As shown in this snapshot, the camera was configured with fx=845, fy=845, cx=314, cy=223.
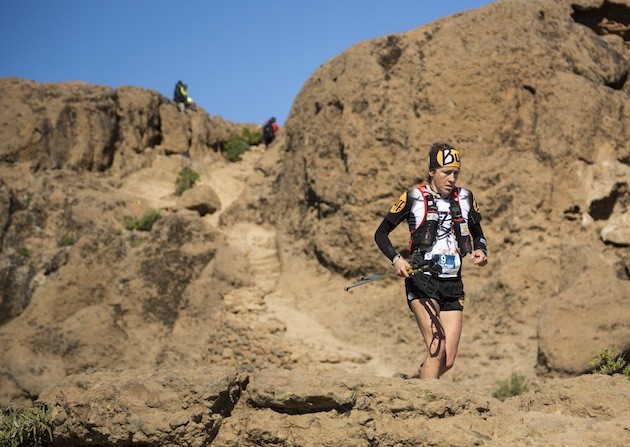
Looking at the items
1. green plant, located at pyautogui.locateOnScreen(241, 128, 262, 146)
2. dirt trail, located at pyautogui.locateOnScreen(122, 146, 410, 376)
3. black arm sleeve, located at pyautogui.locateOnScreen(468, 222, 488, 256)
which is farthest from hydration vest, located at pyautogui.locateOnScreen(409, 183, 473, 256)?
green plant, located at pyautogui.locateOnScreen(241, 128, 262, 146)

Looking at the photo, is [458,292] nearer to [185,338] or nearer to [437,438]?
[437,438]

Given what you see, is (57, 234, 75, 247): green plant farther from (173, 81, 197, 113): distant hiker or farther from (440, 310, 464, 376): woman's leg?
(440, 310, 464, 376): woman's leg

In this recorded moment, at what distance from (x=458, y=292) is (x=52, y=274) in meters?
10.2

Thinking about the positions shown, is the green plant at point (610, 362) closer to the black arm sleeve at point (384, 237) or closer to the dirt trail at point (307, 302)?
the dirt trail at point (307, 302)

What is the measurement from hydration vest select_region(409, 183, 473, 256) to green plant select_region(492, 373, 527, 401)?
14.7 ft

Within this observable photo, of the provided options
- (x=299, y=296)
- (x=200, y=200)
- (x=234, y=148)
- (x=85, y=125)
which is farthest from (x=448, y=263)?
(x=234, y=148)

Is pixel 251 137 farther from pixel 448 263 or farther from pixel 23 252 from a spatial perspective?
pixel 448 263

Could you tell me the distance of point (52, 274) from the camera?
1473 cm

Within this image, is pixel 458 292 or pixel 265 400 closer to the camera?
pixel 265 400

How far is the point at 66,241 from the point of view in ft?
50.0

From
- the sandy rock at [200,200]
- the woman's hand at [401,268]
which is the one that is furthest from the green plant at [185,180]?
the woman's hand at [401,268]

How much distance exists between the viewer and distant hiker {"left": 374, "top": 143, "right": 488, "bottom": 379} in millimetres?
6137

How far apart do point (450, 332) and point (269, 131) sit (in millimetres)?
16270

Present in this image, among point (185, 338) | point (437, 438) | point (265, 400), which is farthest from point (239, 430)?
point (185, 338)
